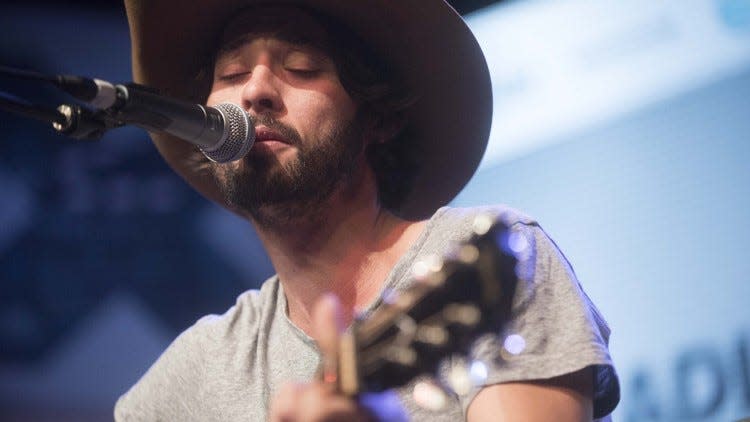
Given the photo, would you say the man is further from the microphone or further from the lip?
the microphone

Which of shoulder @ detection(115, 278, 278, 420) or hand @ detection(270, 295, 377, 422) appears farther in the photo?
shoulder @ detection(115, 278, 278, 420)

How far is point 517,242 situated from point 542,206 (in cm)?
87

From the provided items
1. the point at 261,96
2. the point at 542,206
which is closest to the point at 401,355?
the point at 261,96

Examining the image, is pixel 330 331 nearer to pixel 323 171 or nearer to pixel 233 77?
pixel 323 171

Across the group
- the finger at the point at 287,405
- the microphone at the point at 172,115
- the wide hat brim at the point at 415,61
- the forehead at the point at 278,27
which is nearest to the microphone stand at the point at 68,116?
the microphone at the point at 172,115

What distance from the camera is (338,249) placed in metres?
1.77

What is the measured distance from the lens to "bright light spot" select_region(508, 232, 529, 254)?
124 centimetres

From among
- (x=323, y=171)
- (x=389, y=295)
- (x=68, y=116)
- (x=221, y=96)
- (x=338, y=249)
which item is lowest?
(x=389, y=295)

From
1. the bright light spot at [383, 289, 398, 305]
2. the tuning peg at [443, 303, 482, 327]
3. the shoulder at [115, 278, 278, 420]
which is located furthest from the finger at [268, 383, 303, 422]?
the shoulder at [115, 278, 278, 420]

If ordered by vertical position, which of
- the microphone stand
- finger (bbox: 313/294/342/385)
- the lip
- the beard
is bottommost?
finger (bbox: 313/294/342/385)

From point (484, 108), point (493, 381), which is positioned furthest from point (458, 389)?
point (484, 108)

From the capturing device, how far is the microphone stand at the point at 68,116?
1.21m

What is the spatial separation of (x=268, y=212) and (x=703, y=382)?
93 centimetres

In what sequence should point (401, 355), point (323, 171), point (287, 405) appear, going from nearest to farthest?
point (287, 405)
point (401, 355)
point (323, 171)
